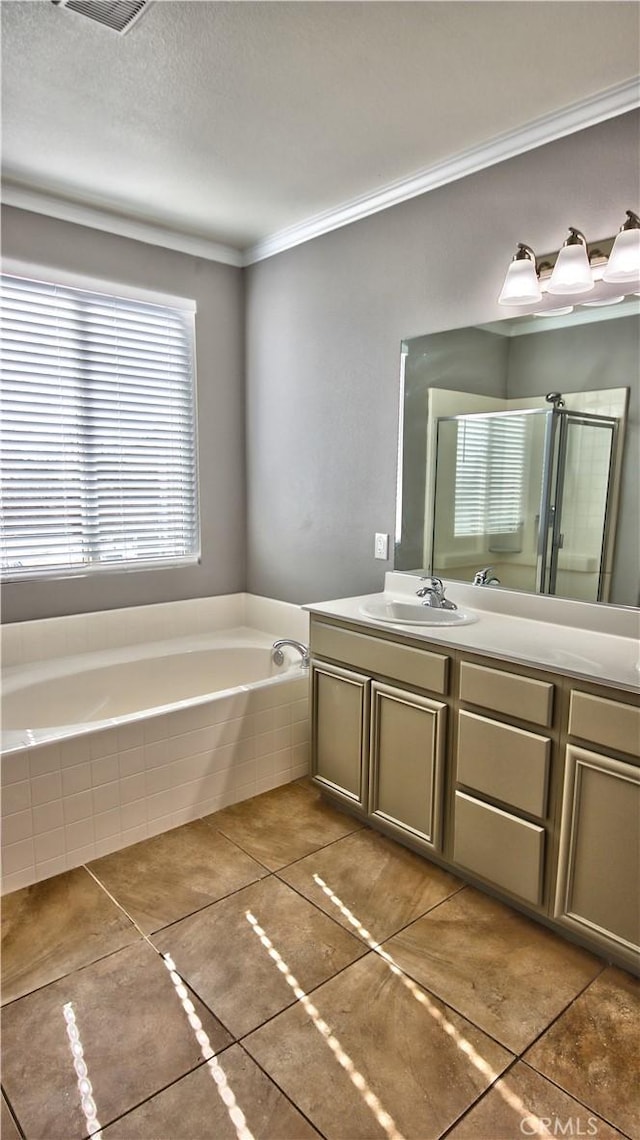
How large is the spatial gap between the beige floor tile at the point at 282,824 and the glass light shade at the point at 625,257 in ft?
7.18

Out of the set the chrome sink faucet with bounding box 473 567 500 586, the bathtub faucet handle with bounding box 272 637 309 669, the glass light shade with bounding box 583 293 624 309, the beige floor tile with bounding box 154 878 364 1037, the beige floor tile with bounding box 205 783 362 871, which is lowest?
the beige floor tile with bounding box 205 783 362 871

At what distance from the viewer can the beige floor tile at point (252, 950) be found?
1740mm

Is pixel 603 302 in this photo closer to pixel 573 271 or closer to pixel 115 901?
pixel 573 271

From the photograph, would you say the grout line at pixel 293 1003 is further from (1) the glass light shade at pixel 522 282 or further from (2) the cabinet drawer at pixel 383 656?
(1) the glass light shade at pixel 522 282

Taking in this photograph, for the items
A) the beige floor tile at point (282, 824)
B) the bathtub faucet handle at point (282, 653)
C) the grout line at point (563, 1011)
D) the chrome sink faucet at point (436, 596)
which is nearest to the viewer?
the grout line at point (563, 1011)

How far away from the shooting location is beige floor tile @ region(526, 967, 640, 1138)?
1.47m

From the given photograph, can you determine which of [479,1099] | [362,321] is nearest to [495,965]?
[479,1099]

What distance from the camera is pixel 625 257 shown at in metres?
2.06

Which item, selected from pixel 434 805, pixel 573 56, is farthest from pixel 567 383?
pixel 434 805

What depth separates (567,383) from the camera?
228 centimetres

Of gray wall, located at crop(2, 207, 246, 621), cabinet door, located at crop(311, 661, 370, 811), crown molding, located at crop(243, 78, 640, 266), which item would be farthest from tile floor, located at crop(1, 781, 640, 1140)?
crown molding, located at crop(243, 78, 640, 266)

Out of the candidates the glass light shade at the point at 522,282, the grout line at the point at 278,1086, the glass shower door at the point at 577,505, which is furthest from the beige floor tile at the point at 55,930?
the glass light shade at the point at 522,282

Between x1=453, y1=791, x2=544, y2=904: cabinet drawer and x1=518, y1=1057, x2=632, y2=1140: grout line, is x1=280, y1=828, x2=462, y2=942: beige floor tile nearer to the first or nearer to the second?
x1=453, y1=791, x2=544, y2=904: cabinet drawer

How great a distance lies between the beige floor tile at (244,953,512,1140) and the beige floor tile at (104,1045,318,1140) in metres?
0.04
